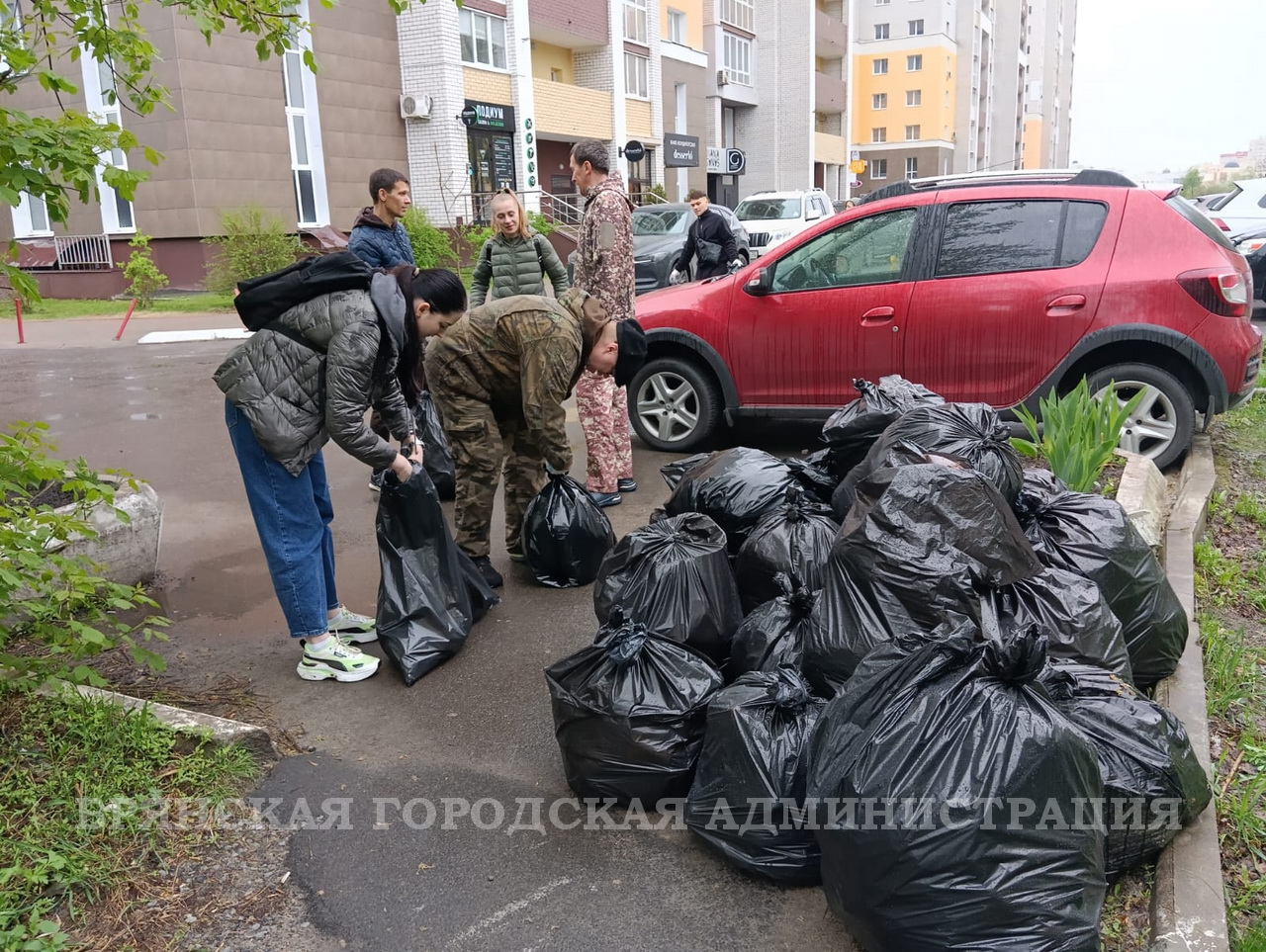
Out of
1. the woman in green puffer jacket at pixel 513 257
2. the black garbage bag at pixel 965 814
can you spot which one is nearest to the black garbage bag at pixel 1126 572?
the black garbage bag at pixel 965 814

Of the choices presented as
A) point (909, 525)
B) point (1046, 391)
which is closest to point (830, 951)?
point (909, 525)

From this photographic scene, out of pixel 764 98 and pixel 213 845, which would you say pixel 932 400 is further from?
pixel 764 98

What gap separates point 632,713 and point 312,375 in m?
1.68

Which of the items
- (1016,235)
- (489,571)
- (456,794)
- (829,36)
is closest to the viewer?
(456,794)

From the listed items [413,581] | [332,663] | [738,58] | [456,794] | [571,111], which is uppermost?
[738,58]

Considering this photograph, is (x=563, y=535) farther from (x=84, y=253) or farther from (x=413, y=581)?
(x=84, y=253)

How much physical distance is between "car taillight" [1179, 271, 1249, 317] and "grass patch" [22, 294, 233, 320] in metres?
15.4

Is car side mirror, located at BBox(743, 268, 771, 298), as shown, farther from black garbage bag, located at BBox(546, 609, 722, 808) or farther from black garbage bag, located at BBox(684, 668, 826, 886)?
black garbage bag, located at BBox(684, 668, 826, 886)

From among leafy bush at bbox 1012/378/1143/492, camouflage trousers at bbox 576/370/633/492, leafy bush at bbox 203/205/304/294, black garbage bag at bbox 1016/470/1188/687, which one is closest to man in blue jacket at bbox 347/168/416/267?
camouflage trousers at bbox 576/370/633/492

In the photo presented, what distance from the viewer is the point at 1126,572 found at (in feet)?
10.5

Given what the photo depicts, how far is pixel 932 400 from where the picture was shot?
14.7 ft

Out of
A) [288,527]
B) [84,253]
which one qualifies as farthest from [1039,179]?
[84,253]

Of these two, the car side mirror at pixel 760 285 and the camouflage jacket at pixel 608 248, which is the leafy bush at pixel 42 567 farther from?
the car side mirror at pixel 760 285

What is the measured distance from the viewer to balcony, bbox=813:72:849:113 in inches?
1849
